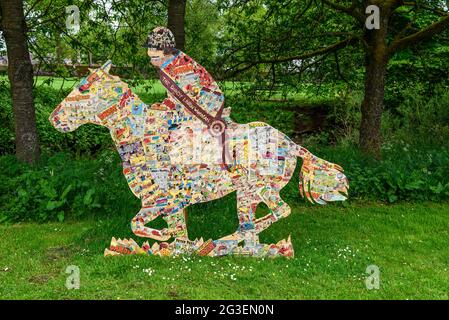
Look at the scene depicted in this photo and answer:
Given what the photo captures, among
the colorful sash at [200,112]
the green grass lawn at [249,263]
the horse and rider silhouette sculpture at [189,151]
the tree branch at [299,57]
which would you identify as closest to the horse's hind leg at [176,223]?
the horse and rider silhouette sculpture at [189,151]

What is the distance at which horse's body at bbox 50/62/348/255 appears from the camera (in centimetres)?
497

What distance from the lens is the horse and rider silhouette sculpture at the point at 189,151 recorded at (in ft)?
16.2

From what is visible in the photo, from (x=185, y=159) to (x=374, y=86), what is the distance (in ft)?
14.2

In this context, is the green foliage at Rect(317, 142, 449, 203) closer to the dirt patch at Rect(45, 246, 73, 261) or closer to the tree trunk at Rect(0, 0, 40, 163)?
the dirt patch at Rect(45, 246, 73, 261)

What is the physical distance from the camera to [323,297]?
14.0 ft

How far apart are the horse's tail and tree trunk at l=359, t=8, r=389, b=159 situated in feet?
11.5

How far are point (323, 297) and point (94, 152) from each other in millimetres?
8191

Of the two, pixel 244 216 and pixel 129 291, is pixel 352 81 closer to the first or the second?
pixel 244 216

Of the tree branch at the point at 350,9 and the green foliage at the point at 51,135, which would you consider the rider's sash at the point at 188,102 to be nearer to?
the tree branch at the point at 350,9

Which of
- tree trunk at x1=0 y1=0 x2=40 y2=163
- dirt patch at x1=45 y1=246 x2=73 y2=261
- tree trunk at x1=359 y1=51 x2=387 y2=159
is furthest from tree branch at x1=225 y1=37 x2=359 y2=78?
dirt patch at x1=45 y1=246 x2=73 y2=261

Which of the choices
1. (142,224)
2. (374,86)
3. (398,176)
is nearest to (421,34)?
(374,86)

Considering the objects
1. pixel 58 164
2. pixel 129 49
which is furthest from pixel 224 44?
pixel 58 164

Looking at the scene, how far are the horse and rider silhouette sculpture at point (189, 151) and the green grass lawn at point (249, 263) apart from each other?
1.31 ft

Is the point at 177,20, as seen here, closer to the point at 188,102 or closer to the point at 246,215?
the point at 188,102
